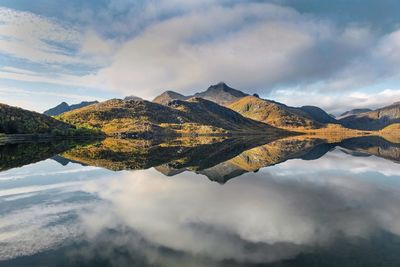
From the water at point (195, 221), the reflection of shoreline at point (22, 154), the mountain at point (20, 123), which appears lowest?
the water at point (195, 221)

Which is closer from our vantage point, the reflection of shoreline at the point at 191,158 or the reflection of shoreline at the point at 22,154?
the reflection of shoreline at the point at 191,158

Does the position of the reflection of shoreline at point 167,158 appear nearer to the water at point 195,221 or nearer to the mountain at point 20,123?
the water at point 195,221

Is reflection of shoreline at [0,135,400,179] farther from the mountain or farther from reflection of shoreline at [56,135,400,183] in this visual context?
the mountain

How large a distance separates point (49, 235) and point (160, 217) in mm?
9119

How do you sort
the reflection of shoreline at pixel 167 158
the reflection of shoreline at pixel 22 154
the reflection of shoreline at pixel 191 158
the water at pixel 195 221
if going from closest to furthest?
the water at pixel 195 221 < the reflection of shoreline at pixel 191 158 < the reflection of shoreline at pixel 167 158 < the reflection of shoreline at pixel 22 154

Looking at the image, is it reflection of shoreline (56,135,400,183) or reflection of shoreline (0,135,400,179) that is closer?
reflection of shoreline (56,135,400,183)

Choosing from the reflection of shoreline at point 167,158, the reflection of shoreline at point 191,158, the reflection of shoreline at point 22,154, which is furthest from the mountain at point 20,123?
the reflection of shoreline at point 191,158

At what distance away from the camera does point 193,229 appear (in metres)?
24.4

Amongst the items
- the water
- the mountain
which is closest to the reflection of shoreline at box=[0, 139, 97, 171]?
the water

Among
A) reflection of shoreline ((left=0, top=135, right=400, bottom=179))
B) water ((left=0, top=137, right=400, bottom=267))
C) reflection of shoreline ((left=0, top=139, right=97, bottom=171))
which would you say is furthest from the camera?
reflection of shoreline ((left=0, top=139, right=97, bottom=171))

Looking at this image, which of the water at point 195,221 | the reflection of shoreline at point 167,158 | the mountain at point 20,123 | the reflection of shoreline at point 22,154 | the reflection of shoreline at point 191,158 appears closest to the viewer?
the water at point 195,221

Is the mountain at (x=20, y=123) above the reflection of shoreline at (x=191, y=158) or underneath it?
above

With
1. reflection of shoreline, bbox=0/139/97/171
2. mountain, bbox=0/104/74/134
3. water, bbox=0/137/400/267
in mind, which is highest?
mountain, bbox=0/104/74/134

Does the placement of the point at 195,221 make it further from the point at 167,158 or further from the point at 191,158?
the point at 191,158
